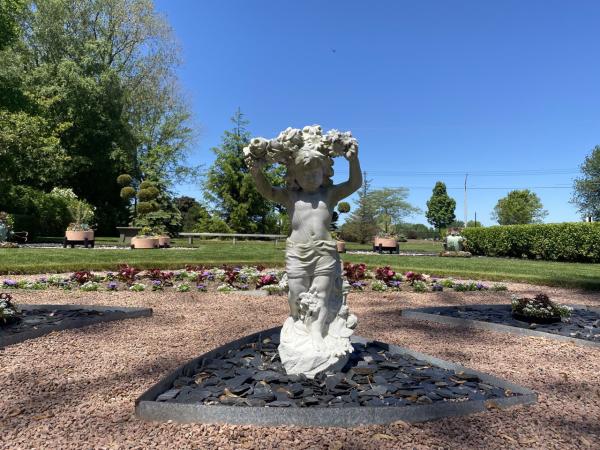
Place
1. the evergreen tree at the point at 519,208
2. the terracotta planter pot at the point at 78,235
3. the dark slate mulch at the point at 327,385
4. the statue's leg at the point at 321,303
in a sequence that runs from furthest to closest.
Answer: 1. the evergreen tree at the point at 519,208
2. the terracotta planter pot at the point at 78,235
3. the statue's leg at the point at 321,303
4. the dark slate mulch at the point at 327,385

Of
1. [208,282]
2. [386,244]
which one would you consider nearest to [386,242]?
[386,244]

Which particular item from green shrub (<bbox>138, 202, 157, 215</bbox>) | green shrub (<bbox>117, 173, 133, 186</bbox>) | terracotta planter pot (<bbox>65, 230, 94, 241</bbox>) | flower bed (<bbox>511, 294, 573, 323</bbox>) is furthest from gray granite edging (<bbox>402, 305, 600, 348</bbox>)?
green shrub (<bbox>117, 173, 133, 186</bbox>)

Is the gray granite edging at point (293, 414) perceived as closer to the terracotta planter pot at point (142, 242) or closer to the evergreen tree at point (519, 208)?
the terracotta planter pot at point (142, 242)

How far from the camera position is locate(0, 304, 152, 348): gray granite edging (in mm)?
4273

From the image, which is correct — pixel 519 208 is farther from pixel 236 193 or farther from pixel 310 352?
pixel 310 352

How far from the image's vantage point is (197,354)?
4039mm

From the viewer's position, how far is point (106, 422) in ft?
8.54

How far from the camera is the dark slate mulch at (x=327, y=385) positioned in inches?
110

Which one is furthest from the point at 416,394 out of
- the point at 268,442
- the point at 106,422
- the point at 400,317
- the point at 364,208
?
the point at 364,208

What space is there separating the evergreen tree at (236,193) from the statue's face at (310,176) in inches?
1069

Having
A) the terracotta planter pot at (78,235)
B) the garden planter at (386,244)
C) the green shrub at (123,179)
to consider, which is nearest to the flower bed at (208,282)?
the terracotta planter pot at (78,235)

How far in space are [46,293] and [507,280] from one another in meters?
9.67

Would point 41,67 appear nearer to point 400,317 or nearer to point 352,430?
point 400,317

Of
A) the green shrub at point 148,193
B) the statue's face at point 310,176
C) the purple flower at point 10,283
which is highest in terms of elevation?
the green shrub at point 148,193
